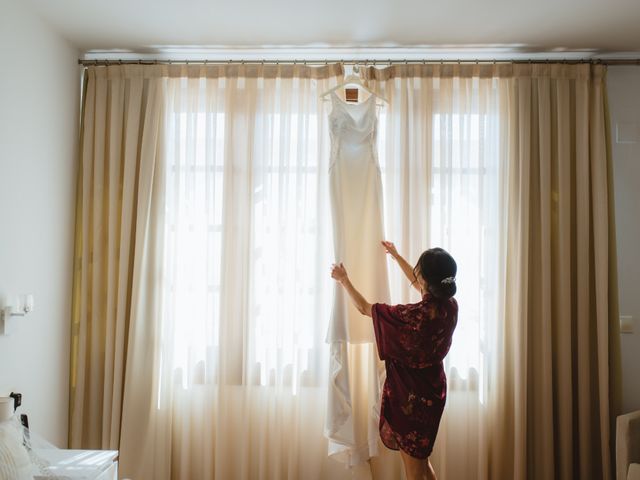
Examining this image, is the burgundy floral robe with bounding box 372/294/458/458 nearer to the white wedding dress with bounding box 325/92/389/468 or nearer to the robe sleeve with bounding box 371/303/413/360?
the robe sleeve with bounding box 371/303/413/360

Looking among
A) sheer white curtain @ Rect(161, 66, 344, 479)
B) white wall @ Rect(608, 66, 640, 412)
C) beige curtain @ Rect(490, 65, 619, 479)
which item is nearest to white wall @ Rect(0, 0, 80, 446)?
sheer white curtain @ Rect(161, 66, 344, 479)

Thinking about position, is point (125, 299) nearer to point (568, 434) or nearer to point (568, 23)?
point (568, 434)

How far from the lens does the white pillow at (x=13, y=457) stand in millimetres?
1959

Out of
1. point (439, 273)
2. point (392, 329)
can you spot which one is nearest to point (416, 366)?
point (392, 329)

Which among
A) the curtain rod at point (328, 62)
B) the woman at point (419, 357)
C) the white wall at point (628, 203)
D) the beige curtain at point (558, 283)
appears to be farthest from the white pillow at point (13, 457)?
the white wall at point (628, 203)

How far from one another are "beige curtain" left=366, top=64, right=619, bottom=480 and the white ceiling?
186mm

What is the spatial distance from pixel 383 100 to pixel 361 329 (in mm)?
1374

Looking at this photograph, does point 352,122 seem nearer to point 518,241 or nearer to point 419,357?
point 518,241

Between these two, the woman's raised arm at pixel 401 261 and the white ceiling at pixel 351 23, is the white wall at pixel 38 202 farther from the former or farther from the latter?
the woman's raised arm at pixel 401 261

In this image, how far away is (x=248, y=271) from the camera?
9.97 feet

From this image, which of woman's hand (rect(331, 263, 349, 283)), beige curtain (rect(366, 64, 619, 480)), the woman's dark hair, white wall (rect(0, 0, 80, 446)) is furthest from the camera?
beige curtain (rect(366, 64, 619, 480))

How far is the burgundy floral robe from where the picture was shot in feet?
7.97

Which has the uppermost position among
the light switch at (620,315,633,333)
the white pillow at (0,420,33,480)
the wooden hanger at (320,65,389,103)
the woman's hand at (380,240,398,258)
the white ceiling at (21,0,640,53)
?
the white ceiling at (21,0,640,53)

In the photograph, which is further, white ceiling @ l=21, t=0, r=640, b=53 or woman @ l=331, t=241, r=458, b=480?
white ceiling @ l=21, t=0, r=640, b=53
